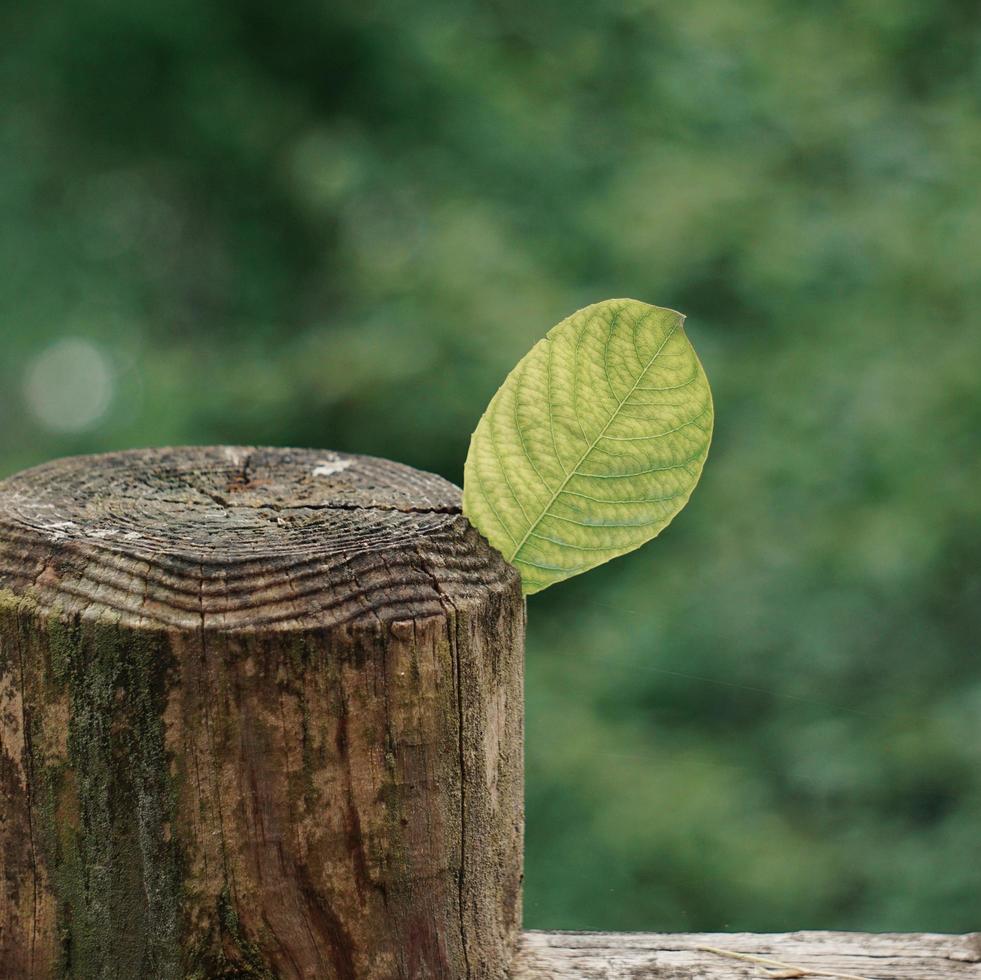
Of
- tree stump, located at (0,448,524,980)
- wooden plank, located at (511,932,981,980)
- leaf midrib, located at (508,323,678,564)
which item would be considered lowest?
wooden plank, located at (511,932,981,980)

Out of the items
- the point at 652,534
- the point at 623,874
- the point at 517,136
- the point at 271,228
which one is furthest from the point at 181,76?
the point at 652,534

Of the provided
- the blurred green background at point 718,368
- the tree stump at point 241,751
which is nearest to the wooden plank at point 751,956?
the tree stump at point 241,751

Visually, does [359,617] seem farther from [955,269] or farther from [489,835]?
[955,269]

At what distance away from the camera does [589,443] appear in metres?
1.03

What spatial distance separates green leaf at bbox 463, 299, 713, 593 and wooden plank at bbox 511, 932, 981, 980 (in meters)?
0.33

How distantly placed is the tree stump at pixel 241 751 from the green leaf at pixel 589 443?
0.09 metres

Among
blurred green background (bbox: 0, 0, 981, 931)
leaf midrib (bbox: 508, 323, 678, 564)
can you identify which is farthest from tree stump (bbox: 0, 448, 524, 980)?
blurred green background (bbox: 0, 0, 981, 931)

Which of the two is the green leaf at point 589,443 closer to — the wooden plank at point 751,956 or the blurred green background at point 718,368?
the wooden plank at point 751,956

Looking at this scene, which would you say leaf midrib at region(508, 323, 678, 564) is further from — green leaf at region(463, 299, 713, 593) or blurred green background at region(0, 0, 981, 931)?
blurred green background at region(0, 0, 981, 931)

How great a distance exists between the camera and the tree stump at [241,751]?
2.87 ft

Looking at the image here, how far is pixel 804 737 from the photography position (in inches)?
135

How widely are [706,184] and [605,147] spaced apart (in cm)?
44

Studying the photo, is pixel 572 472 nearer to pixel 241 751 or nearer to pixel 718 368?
pixel 241 751

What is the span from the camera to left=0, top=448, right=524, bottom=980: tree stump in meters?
0.87
